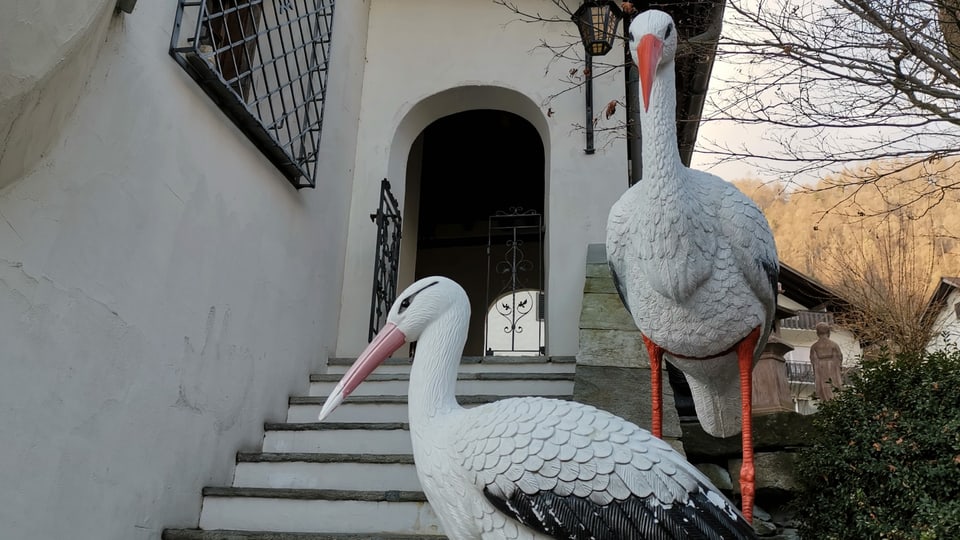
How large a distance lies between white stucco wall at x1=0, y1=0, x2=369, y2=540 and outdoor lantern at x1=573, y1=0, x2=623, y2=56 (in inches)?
78.3

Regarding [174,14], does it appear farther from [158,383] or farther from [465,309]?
[465,309]

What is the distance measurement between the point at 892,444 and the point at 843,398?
31 centimetres

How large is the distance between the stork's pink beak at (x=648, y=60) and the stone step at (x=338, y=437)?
6.39 ft

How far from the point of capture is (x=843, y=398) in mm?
2350

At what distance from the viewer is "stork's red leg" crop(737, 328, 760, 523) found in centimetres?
186

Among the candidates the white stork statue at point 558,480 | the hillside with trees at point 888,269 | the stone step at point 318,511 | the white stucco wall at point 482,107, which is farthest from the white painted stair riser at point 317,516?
the hillside with trees at point 888,269

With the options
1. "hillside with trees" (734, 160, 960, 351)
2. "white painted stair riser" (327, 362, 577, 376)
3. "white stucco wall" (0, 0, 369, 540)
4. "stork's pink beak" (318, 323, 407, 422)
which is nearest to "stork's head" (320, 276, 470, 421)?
"stork's pink beak" (318, 323, 407, 422)

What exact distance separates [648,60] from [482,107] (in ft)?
12.1

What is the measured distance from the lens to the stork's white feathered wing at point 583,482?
1375 mm

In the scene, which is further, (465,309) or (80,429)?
(80,429)

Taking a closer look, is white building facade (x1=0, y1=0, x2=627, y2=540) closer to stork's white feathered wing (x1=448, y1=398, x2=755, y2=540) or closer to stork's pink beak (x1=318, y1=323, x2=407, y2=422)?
stork's pink beak (x1=318, y1=323, x2=407, y2=422)

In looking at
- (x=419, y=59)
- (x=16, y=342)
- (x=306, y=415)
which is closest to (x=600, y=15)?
(x=419, y=59)

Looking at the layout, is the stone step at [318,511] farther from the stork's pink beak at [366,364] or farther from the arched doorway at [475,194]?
the arched doorway at [475,194]

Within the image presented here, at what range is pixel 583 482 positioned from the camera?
1.40m
